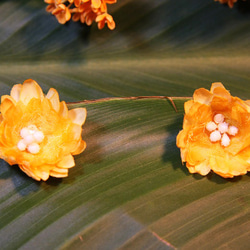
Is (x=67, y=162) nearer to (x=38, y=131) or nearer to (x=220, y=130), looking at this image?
(x=38, y=131)

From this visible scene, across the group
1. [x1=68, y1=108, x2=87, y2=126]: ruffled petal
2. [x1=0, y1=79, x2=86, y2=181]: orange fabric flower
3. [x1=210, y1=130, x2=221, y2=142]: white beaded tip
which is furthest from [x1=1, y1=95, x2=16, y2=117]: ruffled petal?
[x1=210, y1=130, x2=221, y2=142]: white beaded tip

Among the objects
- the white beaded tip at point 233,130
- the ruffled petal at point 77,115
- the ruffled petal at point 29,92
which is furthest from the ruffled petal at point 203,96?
the ruffled petal at point 29,92

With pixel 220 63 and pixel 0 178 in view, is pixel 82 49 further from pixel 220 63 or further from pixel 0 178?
pixel 0 178

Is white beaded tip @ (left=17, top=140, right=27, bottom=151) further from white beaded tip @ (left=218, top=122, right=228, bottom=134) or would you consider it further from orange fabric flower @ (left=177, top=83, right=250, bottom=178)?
white beaded tip @ (left=218, top=122, right=228, bottom=134)

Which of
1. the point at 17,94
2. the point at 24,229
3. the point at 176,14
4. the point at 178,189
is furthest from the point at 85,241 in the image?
the point at 176,14

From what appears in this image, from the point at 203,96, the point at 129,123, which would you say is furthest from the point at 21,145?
the point at 203,96

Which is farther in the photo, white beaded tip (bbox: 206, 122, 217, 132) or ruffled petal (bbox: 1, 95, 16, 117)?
white beaded tip (bbox: 206, 122, 217, 132)
